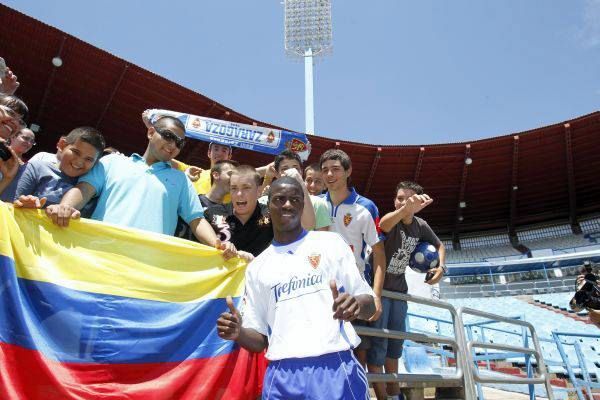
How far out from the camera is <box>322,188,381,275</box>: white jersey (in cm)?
317

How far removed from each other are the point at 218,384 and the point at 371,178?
17.9m

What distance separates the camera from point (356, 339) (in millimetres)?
1829

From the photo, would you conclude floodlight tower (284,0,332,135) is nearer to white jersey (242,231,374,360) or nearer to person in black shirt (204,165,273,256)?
person in black shirt (204,165,273,256)

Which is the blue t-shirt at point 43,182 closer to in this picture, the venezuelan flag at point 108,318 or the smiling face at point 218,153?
the venezuelan flag at point 108,318

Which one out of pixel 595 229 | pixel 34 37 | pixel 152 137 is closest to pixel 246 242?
pixel 152 137

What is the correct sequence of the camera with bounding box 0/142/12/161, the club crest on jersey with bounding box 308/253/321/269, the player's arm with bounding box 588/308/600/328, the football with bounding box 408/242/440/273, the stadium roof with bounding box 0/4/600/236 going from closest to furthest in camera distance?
the club crest on jersey with bounding box 308/253/321/269, the camera with bounding box 0/142/12/161, the football with bounding box 408/242/440/273, the player's arm with bounding box 588/308/600/328, the stadium roof with bounding box 0/4/600/236

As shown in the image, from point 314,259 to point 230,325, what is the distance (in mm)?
436

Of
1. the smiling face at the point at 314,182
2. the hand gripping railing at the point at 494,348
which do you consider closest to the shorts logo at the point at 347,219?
the smiling face at the point at 314,182

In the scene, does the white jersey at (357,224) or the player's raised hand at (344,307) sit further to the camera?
the white jersey at (357,224)

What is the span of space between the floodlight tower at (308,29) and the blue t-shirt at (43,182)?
27.3m

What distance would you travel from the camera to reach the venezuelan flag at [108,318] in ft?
6.27

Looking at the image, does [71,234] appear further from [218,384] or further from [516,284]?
[516,284]

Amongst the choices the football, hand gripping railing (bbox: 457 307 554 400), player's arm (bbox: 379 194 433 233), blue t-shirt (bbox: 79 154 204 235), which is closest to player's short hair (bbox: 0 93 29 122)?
blue t-shirt (bbox: 79 154 204 235)

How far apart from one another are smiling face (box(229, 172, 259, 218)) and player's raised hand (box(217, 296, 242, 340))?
3.68 ft
